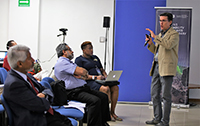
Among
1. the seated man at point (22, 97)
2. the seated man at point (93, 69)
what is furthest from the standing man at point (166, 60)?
the seated man at point (22, 97)

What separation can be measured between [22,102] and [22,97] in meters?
0.04

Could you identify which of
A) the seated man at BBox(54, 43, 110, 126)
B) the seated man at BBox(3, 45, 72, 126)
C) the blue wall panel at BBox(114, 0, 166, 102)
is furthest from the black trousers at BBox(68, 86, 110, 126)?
the blue wall panel at BBox(114, 0, 166, 102)

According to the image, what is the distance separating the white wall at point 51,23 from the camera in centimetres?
686

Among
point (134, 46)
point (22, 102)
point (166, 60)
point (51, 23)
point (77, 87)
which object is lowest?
point (77, 87)

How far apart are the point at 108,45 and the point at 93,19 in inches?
32.5

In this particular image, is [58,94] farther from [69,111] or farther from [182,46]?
[182,46]

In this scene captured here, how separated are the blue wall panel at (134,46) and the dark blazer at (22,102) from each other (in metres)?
4.09

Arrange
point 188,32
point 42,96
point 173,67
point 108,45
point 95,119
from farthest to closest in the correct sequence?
point 108,45, point 188,32, point 173,67, point 95,119, point 42,96

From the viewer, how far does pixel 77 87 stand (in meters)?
3.62

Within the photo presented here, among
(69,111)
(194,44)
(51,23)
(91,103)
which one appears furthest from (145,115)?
(51,23)

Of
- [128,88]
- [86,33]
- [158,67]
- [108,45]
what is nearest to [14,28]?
[86,33]

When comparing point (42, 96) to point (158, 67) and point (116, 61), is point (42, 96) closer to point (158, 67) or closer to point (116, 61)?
point (158, 67)

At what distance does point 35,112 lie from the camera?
211cm

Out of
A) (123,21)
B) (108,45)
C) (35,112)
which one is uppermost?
(123,21)
